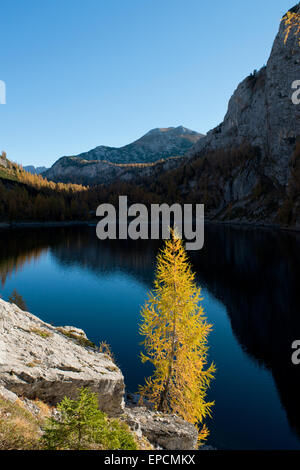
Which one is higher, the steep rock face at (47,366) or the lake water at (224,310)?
the steep rock face at (47,366)

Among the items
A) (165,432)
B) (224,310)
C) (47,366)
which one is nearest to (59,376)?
(47,366)

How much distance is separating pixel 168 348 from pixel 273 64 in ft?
694

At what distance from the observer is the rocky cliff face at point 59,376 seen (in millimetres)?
9695

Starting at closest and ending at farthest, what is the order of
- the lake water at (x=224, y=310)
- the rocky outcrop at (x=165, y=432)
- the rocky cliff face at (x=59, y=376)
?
the rocky cliff face at (x=59, y=376), the rocky outcrop at (x=165, y=432), the lake water at (x=224, y=310)

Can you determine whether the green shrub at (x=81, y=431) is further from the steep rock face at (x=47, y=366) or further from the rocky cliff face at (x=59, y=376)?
the steep rock face at (x=47, y=366)

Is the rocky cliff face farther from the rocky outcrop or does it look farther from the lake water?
the lake water

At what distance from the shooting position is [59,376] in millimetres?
10805

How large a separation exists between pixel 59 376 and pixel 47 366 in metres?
0.74

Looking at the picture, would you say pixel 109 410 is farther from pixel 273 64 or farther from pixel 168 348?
pixel 273 64

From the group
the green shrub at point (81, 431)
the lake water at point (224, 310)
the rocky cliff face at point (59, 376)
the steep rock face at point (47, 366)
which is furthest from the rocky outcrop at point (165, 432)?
the lake water at point (224, 310)

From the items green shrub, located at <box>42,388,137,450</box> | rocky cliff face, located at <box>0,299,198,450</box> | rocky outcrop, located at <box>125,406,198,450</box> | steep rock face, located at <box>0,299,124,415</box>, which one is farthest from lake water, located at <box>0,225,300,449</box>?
green shrub, located at <box>42,388,137,450</box>

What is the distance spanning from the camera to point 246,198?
194m

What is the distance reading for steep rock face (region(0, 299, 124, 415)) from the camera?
9.77 m
